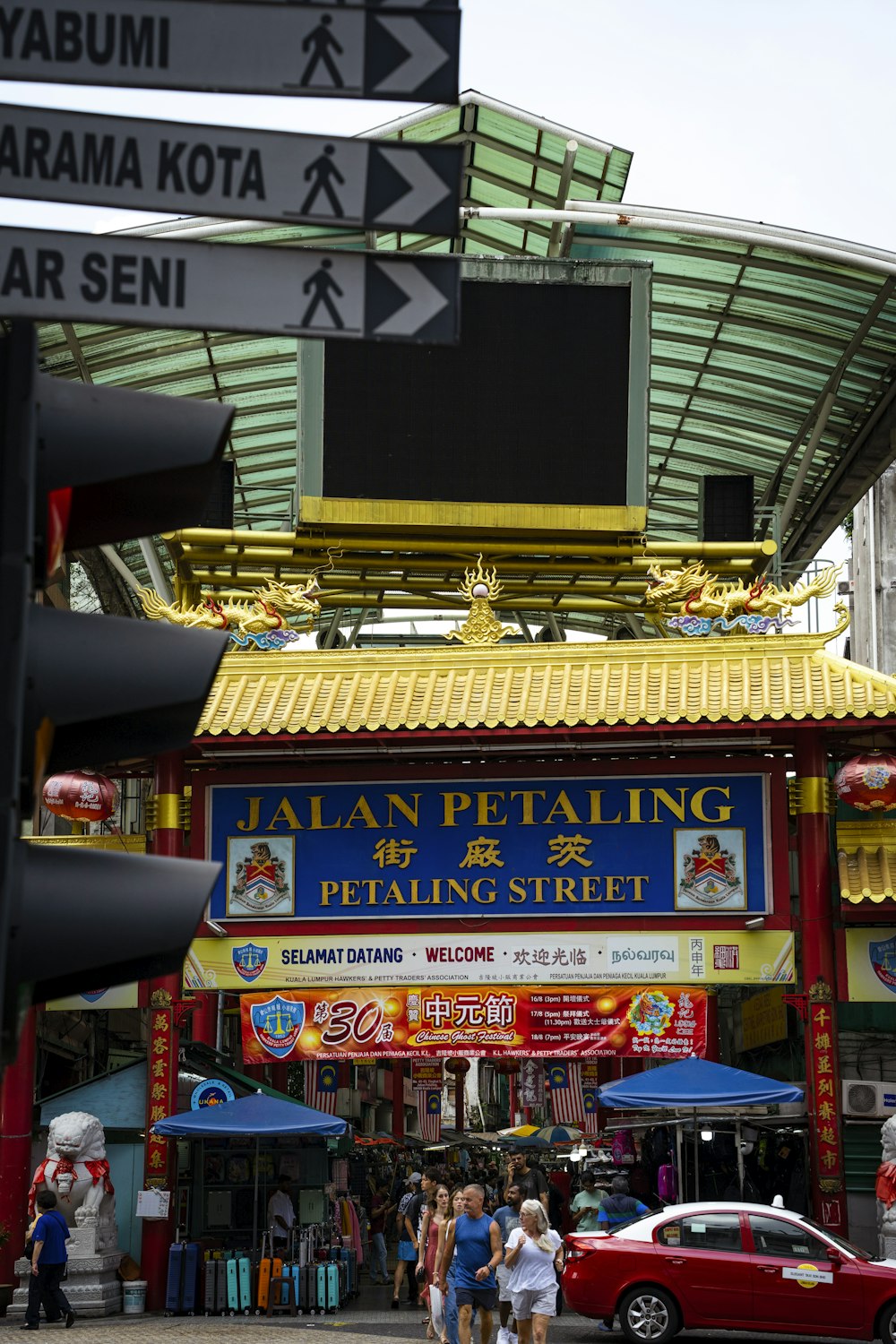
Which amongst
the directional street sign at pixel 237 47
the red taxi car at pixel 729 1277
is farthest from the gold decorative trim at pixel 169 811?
the directional street sign at pixel 237 47

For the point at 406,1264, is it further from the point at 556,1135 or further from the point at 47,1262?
the point at 556,1135

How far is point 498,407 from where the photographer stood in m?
22.0

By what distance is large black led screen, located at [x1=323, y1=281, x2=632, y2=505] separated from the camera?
2184 cm

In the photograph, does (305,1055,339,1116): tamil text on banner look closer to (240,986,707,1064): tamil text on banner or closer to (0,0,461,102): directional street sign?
(240,986,707,1064): tamil text on banner

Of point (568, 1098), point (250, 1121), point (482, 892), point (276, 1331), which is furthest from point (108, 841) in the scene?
point (568, 1098)

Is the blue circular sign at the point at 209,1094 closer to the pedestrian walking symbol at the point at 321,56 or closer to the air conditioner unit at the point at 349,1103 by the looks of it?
the pedestrian walking symbol at the point at 321,56

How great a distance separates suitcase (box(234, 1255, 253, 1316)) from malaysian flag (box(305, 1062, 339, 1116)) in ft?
9.62

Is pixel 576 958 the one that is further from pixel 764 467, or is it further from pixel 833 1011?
pixel 764 467

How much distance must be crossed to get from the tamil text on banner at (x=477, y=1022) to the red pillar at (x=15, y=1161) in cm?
245

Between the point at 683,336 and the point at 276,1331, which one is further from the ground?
the point at 683,336

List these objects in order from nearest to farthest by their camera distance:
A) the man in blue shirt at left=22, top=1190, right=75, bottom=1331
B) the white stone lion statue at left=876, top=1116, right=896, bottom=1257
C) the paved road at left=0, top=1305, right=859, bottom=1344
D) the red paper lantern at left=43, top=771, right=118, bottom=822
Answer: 1. the paved road at left=0, top=1305, right=859, bottom=1344
2. the man in blue shirt at left=22, top=1190, right=75, bottom=1331
3. the white stone lion statue at left=876, top=1116, right=896, bottom=1257
4. the red paper lantern at left=43, top=771, right=118, bottom=822

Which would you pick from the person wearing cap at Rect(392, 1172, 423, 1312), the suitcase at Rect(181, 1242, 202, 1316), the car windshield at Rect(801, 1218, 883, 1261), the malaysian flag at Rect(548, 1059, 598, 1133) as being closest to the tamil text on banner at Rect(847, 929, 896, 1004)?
the car windshield at Rect(801, 1218, 883, 1261)

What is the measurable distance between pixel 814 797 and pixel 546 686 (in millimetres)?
3312

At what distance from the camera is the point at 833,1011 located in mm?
19625
